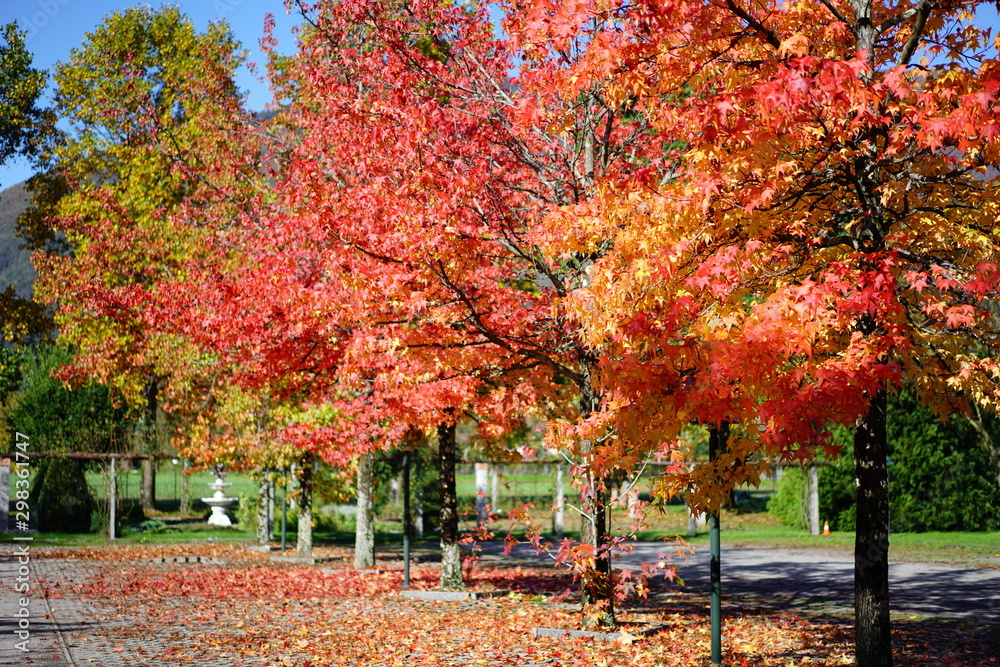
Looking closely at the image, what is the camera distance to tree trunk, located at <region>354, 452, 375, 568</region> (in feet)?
57.2

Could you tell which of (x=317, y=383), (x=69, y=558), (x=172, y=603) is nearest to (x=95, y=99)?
(x=69, y=558)

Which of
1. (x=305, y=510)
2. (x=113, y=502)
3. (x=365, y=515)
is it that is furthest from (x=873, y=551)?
(x=113, y=502)

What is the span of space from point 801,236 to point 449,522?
8468mm

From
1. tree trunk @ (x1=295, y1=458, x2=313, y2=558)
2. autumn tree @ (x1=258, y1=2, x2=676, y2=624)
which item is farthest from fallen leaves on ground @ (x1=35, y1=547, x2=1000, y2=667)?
tree trunk @ (x1=295, y1=458, x2=313, y2=558)

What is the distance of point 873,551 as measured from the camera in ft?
23.8

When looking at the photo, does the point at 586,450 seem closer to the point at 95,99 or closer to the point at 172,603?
the point at 172,603

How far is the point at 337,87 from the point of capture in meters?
12.7

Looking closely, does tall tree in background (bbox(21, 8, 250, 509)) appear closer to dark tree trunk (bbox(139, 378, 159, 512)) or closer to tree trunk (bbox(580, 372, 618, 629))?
dark tree trunk (bbox(139, 378, 159, 512))

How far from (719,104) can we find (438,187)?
366cm

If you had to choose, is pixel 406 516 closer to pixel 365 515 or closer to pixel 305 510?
pixel 365 515

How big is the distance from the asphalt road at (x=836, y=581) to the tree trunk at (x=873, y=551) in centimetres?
485

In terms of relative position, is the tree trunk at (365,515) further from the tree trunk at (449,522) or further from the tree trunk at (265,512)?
the tree trunk at (265,512)

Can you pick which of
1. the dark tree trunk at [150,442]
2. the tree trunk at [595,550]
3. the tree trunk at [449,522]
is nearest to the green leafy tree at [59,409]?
the dark tree trunk at [150,442]

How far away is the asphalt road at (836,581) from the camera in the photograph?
12430 mm
